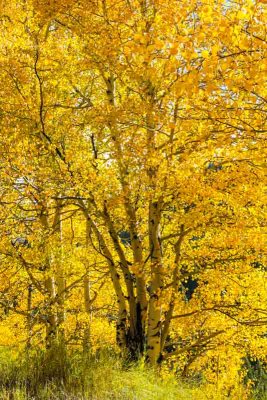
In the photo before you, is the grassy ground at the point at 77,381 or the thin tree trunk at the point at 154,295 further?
the thin tree trunk at the point at 154,295

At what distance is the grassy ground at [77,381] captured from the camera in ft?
16.1

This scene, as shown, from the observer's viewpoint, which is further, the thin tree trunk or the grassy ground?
the thin tree trunk

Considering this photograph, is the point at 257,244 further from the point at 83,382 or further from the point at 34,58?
the point at 34,58

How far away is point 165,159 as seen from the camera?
24.3 feet

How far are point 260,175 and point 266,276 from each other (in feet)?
15.9

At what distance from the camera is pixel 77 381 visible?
212 inches

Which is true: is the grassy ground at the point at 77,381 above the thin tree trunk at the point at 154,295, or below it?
below

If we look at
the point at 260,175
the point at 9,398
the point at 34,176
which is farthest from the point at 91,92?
the point at 9,398

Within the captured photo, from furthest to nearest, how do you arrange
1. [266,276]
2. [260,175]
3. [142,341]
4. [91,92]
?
[266,276] → [91,92] → [142,341] → [260,175]

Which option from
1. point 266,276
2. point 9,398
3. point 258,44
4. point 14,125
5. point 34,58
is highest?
point 34,58

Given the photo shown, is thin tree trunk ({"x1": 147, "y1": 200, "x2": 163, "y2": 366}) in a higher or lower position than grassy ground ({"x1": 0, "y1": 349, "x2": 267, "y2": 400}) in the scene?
higher

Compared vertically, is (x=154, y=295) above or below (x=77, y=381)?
above

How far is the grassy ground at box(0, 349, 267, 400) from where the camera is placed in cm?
490

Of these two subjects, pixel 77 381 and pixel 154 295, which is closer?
pixel 77 381
